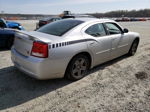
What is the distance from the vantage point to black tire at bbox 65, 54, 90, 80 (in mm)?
3756

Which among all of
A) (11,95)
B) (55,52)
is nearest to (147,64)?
(55,52)

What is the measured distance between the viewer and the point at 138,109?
2.92 m

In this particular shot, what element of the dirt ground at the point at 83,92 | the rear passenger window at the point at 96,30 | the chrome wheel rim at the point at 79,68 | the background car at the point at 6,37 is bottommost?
the dirt ground at the point at 83,92

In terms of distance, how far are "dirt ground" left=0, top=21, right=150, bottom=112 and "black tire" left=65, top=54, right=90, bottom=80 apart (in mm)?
154

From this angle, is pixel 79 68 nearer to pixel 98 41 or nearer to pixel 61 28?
pixel 98 41

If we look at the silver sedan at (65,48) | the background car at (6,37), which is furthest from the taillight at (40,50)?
the background car at (6,37)

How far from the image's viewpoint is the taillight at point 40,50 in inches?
125

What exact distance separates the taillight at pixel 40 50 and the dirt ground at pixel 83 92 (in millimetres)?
825

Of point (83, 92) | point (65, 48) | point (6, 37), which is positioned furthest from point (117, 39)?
point (6, 37)

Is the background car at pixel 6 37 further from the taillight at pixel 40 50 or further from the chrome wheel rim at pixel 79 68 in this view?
the chrome wheel rim at pixel 79 68

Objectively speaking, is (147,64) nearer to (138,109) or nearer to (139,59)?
(139,59)

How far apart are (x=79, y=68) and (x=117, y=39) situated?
174cm

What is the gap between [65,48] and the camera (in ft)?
11.3

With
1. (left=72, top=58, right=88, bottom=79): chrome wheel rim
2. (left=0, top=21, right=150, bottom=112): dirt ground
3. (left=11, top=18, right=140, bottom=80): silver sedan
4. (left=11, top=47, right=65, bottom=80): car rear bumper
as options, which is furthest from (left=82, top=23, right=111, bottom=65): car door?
(left=11, top=47, right=65, bottom=80): car rear bumper
